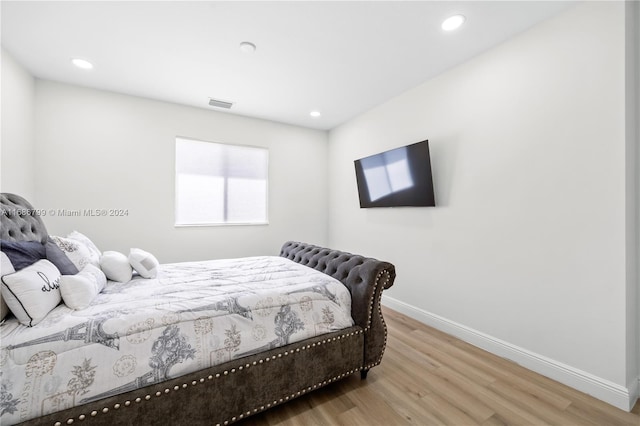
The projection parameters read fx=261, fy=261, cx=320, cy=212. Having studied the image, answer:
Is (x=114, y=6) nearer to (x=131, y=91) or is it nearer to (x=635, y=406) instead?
(x=131, y=91)

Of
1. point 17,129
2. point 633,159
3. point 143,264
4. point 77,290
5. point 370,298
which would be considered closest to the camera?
point 77,290

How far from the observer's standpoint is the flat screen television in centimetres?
285

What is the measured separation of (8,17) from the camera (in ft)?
6.58

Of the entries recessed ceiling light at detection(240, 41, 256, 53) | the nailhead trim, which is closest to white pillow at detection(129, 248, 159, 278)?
the nailhead trim

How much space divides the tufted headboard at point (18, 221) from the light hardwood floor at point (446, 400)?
79.5 inches

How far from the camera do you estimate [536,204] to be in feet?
6.94

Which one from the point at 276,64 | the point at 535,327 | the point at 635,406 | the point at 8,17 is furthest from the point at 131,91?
the point at 635,406

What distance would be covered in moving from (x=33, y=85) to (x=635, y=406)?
5926 millimetres

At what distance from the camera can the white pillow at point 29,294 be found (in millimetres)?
1250

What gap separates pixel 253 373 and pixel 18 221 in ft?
6.80

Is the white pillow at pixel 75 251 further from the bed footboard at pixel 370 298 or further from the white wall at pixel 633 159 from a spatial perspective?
the white wall at pixel 633 159

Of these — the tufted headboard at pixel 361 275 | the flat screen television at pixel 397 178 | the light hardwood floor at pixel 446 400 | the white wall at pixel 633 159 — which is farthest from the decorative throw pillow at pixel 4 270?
the white wall at pixel 633 159

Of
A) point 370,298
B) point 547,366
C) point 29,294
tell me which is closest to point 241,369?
point 370,298

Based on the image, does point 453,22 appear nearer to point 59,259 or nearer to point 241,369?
point 241,369
